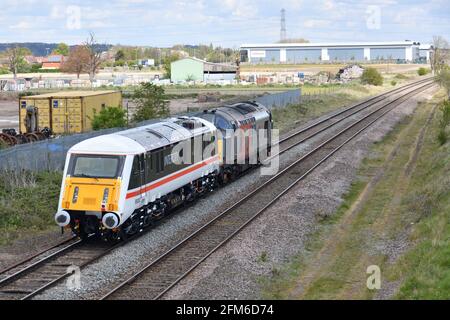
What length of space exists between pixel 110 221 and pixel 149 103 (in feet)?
84.9

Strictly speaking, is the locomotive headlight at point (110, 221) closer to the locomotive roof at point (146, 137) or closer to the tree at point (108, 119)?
the locomotive roof at point (146, 137)

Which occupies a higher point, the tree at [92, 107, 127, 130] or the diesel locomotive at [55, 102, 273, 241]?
the tree at [92, 107, 127, 130]

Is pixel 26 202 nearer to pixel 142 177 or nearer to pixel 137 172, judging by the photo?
pixel 142 177

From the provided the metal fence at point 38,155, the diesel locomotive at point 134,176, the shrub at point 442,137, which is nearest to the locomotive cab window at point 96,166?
the diesel locomotive at point 134,176

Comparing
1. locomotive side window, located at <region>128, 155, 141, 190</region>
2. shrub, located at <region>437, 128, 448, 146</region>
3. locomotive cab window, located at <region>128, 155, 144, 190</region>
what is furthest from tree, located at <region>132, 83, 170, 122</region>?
locomotive side window, located at <region>128, 155, 141, 190</region>

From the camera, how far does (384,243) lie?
2094 centimetres

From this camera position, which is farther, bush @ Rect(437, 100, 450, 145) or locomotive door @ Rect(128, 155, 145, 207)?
bush @ Rect(437, 100, 450, 145)

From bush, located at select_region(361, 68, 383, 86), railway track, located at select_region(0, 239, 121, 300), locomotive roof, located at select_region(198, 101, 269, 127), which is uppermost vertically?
bush, located at select_region(361, 68, 383, 86)

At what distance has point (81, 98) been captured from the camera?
43.5 meters

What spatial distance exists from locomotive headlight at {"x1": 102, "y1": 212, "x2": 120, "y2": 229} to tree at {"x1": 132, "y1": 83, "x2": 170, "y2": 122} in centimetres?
2519

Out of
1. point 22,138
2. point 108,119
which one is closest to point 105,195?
point 22,138

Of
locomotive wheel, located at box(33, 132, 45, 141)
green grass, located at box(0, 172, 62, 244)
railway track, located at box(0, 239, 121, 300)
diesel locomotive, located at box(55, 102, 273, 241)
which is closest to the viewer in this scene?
railway track, located at box(0, 239, 121, 300)

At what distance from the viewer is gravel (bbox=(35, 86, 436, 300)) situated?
54.6ft

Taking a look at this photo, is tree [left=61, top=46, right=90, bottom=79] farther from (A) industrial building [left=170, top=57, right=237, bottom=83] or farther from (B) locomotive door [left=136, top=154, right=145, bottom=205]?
(B) locomotive door [left=136, top=154, right=145, bottom=205]
